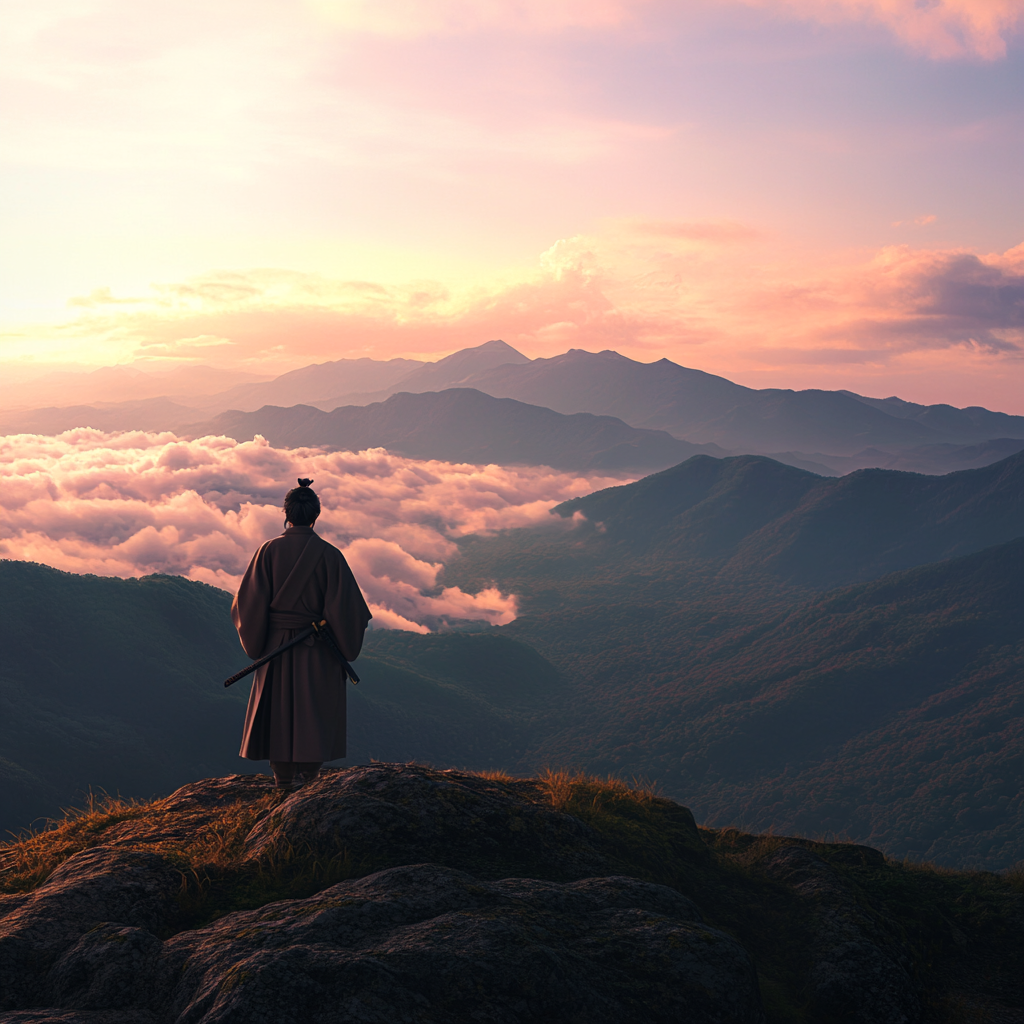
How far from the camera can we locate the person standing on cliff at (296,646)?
1003cm

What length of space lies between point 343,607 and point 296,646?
2.79 ft

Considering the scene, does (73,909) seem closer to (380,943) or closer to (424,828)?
(380,943)

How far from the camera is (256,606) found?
10.2 m

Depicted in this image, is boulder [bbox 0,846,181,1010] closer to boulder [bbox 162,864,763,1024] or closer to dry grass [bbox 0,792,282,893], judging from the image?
dry grass [bbox 0,792,282,893]

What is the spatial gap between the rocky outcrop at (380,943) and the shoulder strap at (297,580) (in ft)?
9.80

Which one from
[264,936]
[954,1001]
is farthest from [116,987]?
[954,1001]

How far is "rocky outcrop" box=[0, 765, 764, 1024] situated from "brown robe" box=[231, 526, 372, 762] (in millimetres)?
2080

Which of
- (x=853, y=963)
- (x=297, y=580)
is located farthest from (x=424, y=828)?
(x=853, y=963)

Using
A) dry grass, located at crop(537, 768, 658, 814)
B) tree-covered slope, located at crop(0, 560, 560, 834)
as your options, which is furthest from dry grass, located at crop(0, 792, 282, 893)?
tree-covered slope, located at crop(0, 560, 560, 834)

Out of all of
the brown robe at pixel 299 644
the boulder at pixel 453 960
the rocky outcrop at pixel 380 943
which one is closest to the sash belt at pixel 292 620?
the brown robe at pixel 299 644

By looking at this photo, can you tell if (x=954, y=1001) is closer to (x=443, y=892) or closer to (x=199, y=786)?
(x=443, y=892)

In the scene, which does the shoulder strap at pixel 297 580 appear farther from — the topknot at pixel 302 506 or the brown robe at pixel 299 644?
the topknot at pixel 302 506

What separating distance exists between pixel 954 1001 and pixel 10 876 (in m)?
10.1

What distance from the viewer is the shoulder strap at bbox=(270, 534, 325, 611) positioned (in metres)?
10.1
